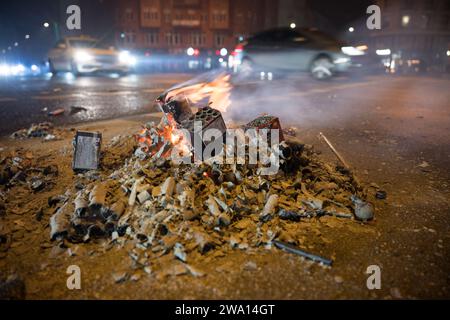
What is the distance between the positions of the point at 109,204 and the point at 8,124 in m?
4.91

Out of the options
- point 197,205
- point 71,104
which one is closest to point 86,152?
point 197,205

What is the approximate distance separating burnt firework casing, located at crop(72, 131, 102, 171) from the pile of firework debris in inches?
15.9

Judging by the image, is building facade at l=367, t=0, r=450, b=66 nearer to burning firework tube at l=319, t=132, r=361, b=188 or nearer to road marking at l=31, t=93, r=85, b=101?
road marking at l=31, t=93, r=85, b=101

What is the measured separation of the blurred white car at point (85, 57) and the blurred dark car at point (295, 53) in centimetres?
722

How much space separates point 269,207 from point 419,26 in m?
46.2

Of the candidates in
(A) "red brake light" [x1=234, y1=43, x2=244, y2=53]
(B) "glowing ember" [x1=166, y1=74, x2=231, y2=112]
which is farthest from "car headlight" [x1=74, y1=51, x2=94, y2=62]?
(B) "glowing ember" [x1=166, y1=74, x2=231, y2=112]

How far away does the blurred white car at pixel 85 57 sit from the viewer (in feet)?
51.6

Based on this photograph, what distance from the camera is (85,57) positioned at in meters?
15.7

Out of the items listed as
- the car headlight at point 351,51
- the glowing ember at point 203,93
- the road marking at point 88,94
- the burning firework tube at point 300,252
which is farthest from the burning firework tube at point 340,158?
the road marking at point 88,94

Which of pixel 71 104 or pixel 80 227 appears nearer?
pixel 80 227

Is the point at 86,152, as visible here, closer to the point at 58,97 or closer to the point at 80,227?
the point at 80,227

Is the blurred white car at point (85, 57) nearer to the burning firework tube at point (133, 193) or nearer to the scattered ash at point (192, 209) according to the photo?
Answer: the scattered ash at point (192, 209)

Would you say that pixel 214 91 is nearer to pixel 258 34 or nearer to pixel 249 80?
pixel 249 80

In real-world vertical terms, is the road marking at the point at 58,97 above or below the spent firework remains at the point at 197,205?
above
